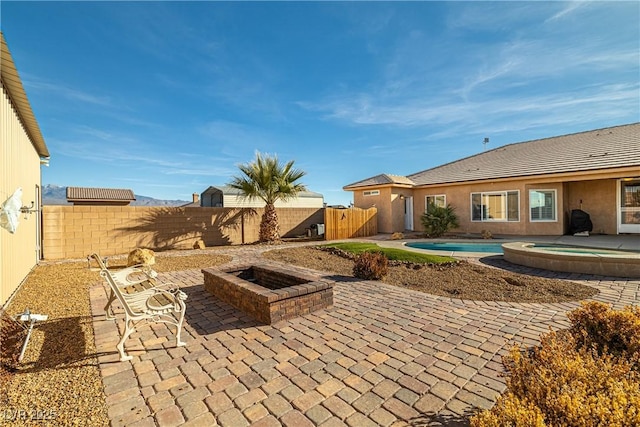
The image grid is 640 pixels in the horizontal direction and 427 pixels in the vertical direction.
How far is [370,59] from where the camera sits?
12156mm

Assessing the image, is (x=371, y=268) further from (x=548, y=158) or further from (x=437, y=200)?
(x=548, y=158)

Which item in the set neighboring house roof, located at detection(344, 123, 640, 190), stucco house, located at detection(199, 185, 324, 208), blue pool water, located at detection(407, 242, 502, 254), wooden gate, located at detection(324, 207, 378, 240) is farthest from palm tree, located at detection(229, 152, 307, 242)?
stucco house, located at detection(199, 185, 324, 208)

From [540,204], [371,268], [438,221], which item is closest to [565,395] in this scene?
[371,268]

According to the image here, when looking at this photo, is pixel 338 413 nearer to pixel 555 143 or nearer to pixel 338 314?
pixel 338 314

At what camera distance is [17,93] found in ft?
19.9

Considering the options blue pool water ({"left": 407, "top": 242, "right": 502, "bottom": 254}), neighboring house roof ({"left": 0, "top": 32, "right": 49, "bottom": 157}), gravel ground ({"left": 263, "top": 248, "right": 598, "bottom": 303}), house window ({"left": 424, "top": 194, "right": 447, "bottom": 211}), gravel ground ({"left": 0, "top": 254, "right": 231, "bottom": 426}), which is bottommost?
gravel ground ({"left": 263, "top": 248, "right": 598, "bottom": 303})

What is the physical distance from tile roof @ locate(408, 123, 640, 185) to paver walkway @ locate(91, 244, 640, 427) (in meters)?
11.7

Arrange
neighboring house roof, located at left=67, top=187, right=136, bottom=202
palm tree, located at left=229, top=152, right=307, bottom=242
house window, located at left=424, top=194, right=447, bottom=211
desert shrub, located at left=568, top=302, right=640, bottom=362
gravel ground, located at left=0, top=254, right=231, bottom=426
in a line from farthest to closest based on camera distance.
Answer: neighboring house roof, located at left=67, top=187, right=136, bottom=202 → house window, located at left=424, top=194, right=447, bottom=211 → palm tree, located at left=229, top=152, right=307, bottom=242 → desert shrub, located at left=568, top=302, right=640, bottom=362 → gravel ground, located at left=0, top=254, right=231, bottom=426

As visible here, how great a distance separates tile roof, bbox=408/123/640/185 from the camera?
Result: 13.4 m

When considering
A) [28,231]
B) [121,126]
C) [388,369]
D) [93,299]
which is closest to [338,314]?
[388,369]

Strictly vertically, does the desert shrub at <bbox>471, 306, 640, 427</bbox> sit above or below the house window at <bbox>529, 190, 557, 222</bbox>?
below

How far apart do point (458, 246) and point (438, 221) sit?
296 centimetres

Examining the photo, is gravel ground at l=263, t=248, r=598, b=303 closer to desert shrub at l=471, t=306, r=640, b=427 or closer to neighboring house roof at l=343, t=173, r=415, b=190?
desert shrub at l=471, t=306, r=640, b=427

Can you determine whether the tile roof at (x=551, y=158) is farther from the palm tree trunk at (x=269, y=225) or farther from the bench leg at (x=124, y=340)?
the bench leg at (x=124, y=340)
